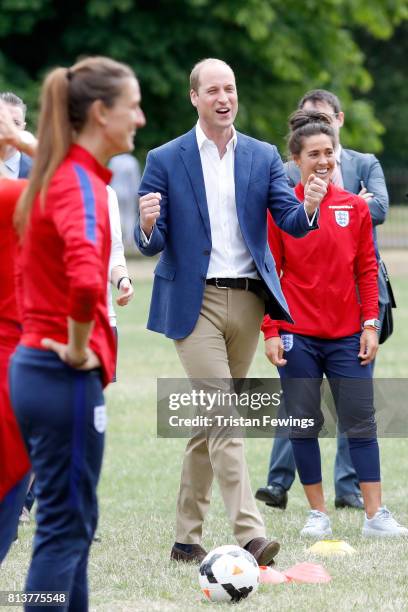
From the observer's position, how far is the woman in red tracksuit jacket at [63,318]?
398 centimetres

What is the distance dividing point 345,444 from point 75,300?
434 cm

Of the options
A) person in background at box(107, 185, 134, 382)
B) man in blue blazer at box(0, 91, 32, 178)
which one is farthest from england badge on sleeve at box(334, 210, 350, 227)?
man in blue blazer at box(0, 91, 32, 178)

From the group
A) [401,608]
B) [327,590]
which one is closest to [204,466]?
[327,590]

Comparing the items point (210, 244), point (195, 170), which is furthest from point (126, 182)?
point (210, 244)

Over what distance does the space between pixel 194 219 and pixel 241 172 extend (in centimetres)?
34

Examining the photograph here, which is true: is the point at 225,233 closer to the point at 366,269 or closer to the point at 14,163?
the point at 366,269

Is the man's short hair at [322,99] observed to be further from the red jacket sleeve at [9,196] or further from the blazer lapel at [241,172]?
the red jacket sleeve at [9,196]

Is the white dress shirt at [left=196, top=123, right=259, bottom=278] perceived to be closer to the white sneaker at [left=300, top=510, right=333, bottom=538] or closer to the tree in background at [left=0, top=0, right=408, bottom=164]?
the white sneaker at [left=300, top=510, right=333, bottom=538]

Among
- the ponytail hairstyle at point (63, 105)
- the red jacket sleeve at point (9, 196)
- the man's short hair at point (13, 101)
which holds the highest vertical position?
the man's short hair at point (13, 101)

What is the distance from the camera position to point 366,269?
705 centimetres

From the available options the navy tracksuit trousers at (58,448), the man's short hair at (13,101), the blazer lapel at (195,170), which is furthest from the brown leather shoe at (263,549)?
the man's short hair at (13,101)

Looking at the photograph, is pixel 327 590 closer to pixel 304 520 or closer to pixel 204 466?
pixel 204 466

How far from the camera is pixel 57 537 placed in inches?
161

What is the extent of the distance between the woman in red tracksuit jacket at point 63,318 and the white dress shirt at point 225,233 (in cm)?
216
